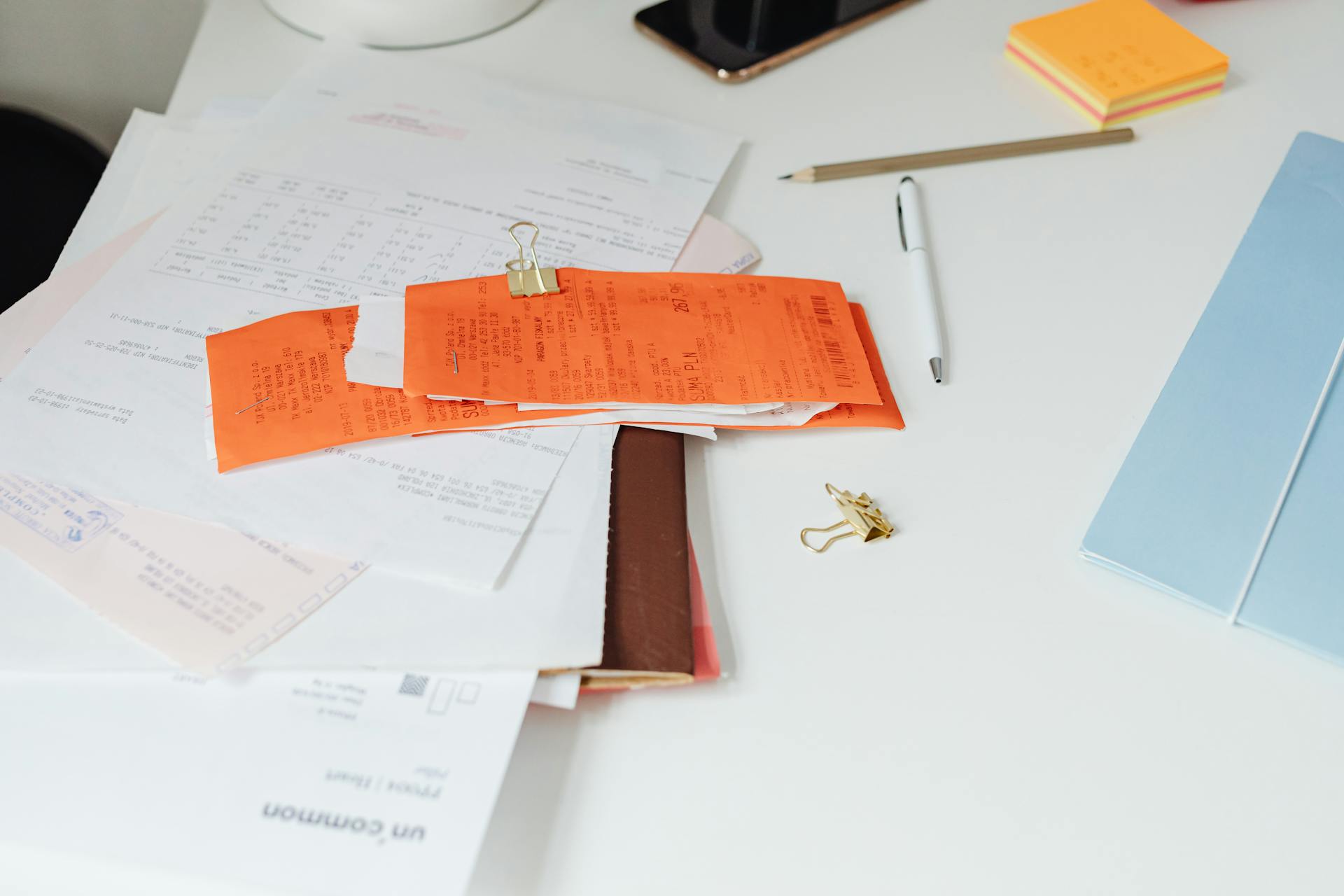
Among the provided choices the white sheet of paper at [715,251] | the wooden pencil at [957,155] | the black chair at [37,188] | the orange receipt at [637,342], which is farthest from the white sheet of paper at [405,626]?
the black chair at [37,188]

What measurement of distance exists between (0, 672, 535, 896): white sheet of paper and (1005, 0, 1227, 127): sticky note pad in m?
0.64

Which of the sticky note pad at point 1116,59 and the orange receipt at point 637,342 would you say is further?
the sticky note pad at point 1116,59

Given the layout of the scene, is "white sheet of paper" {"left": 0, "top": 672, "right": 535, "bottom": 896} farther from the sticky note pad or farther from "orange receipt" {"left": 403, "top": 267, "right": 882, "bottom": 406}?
the sticky note pad

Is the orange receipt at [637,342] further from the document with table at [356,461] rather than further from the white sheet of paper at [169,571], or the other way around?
the white sheet of paper at [169,571]

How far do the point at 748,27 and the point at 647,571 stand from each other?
0.57m

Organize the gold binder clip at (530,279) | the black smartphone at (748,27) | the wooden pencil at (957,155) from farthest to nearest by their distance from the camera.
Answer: the black smartphone at (748,27) < the wooden pencil at (957,155) < the gold binder clip at (530,279)

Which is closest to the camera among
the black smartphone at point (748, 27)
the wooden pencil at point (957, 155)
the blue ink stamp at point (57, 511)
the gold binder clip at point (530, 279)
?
the blue ink stamp at point (57, 511)

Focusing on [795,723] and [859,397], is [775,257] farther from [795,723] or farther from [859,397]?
[795,723]

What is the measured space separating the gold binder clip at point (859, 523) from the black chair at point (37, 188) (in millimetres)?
700

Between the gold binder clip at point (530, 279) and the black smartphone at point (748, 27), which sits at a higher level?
the black smartphone at point (748, 27)

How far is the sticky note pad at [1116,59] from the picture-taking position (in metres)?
0.79

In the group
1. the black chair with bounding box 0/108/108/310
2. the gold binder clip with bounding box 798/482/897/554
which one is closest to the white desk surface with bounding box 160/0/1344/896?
the gold binder clip with bounding box 798/482/897/554

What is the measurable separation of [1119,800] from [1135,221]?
1.43 ft

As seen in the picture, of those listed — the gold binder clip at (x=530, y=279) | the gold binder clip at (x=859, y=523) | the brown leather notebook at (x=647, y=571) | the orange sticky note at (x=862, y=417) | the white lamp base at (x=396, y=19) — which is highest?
the white lamp base at (x=396, y=19)
